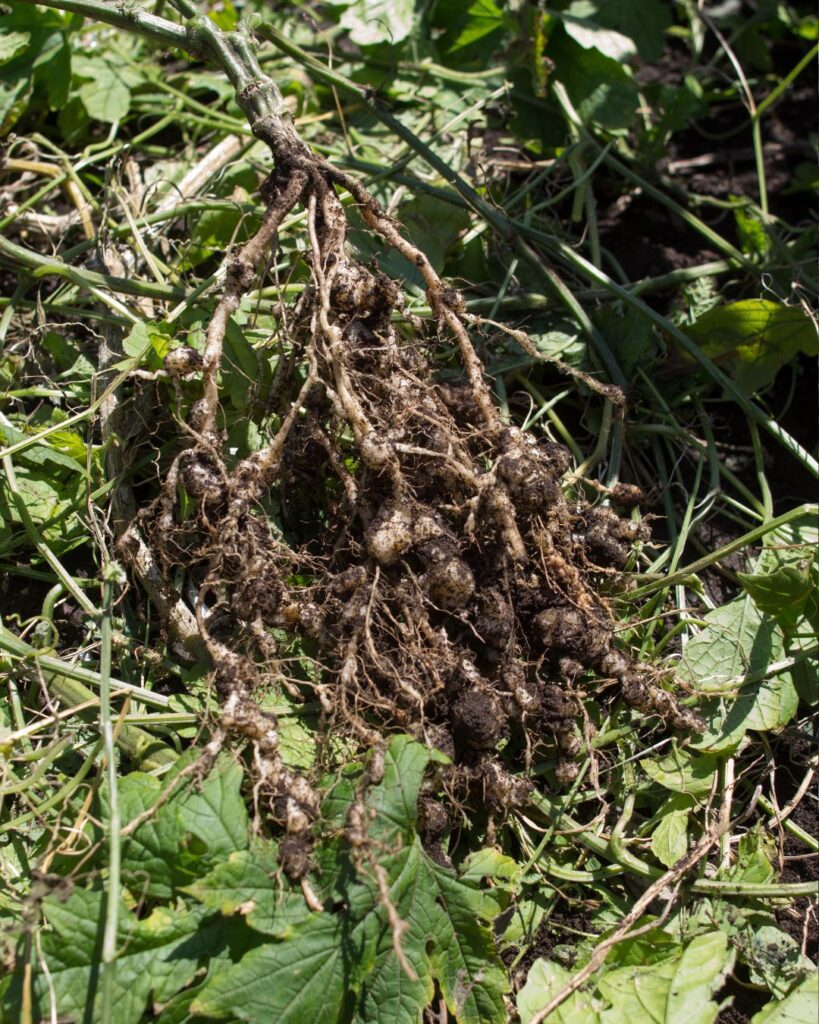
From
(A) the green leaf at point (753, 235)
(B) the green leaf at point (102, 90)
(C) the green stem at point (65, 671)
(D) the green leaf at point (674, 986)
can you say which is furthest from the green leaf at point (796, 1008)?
(B) the green leaf at point (102, 90)

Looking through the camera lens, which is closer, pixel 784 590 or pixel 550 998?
pixel 550 998

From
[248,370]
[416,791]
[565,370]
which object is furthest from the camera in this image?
[565,370]

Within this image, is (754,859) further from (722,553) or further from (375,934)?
(375,934)

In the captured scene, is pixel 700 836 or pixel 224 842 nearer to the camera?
pixel 224 842

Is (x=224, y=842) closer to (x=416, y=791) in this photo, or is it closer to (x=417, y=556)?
(x=416, y=791)

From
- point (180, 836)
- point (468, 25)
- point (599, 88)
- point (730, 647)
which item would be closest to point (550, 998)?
point (180, 836)

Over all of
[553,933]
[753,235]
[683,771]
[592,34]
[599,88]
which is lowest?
[553,933]

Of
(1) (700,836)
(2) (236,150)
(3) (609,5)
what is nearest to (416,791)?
(1) (700,836)
